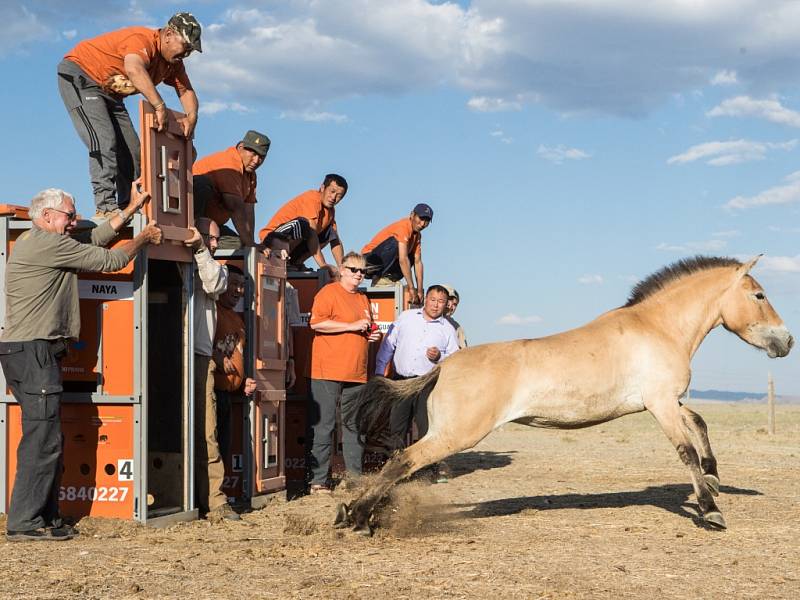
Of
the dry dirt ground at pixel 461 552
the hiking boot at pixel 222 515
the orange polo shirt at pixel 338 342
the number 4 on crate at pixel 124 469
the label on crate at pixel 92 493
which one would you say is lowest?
the dry dirt ground at pixel 461 552

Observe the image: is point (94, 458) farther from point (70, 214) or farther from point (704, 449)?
point (704, 449)

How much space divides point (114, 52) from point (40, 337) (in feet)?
8.29

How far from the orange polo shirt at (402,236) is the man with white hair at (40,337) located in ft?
20.1

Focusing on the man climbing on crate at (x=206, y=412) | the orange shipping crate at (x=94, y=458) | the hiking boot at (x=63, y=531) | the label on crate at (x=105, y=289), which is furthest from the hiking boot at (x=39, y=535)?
the label on crate at (x=105, y=289)

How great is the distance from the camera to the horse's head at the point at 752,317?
9836 mm

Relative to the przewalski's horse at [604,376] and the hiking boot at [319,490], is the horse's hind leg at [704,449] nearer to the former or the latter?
the przewalski's horse at [604,376]

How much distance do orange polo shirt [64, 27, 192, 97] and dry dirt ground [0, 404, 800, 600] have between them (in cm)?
366

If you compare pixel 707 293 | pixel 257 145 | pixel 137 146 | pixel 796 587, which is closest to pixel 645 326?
pixel 707 293

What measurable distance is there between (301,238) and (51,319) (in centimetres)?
471

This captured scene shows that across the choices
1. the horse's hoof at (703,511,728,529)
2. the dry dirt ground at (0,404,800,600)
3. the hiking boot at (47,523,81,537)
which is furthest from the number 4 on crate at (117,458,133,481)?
the horse's hoof at (703,511,728,529)

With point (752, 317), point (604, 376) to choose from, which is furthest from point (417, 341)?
point (752, 317)

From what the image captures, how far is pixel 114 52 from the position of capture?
858 centimetres

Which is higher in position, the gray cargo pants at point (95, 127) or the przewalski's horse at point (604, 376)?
the gray cargo pants at point (95, 127)

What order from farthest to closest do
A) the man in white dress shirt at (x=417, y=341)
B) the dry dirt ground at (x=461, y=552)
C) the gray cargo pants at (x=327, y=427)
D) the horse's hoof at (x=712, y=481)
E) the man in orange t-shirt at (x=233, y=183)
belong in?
the man in white dress shirt at (x=417, y=341) → the gray cargo pants at (x=327, y=427) → the man in orange t-shirt at (x=233, y=183) → the horse's hoof at (x=712, y=481) → the dry dirt ground at (x=461, y=552)
